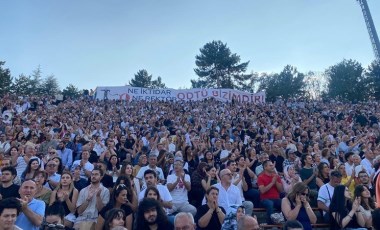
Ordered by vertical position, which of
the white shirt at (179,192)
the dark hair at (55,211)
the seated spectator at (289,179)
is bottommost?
the dark hair at (55,211)

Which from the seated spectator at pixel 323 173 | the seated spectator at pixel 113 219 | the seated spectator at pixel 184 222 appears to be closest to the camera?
the seated spectator at pixel 184 222

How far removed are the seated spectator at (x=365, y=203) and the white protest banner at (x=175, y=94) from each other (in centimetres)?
2345

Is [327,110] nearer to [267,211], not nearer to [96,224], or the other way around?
[267,211]

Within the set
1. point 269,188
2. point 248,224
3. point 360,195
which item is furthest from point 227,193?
point 248,224

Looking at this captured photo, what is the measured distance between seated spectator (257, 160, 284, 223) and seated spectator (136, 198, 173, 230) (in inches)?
123

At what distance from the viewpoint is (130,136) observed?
12.1m

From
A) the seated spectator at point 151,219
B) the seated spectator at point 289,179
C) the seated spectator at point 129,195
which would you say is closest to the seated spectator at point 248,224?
the seated spectator at point 151,219

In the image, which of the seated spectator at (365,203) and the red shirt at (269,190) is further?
the red shirt at (269,190)

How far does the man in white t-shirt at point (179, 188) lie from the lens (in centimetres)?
703

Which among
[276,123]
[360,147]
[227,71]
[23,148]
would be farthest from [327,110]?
[227,71]

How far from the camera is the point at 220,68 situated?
53812 mm

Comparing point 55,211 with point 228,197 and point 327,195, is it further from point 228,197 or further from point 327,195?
point 327,195

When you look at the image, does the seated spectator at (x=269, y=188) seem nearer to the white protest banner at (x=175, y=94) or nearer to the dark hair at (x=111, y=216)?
the dark hair at (x=111, y=216)

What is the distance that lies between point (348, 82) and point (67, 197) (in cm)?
4615
